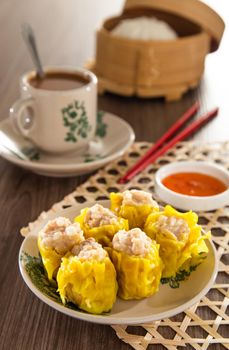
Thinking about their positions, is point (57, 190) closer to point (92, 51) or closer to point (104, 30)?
point (104, 30)

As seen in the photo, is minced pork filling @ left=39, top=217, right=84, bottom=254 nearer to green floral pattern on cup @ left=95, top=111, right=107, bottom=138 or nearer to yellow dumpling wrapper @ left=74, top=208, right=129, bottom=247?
yellow dumpling wrapper @ left=74, top=208, right=129, bottom=247

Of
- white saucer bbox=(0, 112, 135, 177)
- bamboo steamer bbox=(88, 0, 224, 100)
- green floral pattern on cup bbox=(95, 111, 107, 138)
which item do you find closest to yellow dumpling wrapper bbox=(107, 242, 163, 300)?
white saucer bbox=(0, 112, 135, 177)

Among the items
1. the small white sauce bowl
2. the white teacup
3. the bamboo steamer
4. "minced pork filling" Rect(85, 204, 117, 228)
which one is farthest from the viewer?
the bamboo steamer

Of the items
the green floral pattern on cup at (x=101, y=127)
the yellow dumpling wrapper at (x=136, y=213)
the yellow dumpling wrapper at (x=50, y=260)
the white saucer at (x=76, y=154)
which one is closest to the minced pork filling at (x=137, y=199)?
the yellow dumpling wrapper at (x=136, y=213)

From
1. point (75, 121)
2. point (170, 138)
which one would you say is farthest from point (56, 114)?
point (170, 138)

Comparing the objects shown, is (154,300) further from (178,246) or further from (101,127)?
(101,127)

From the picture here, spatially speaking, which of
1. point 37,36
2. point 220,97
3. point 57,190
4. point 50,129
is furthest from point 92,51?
point 57,190

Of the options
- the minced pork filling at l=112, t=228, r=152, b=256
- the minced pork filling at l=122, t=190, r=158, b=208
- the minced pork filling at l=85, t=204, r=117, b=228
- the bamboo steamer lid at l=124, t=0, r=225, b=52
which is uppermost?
the minced pork filling at l=112, t=228, r=152, b=256
